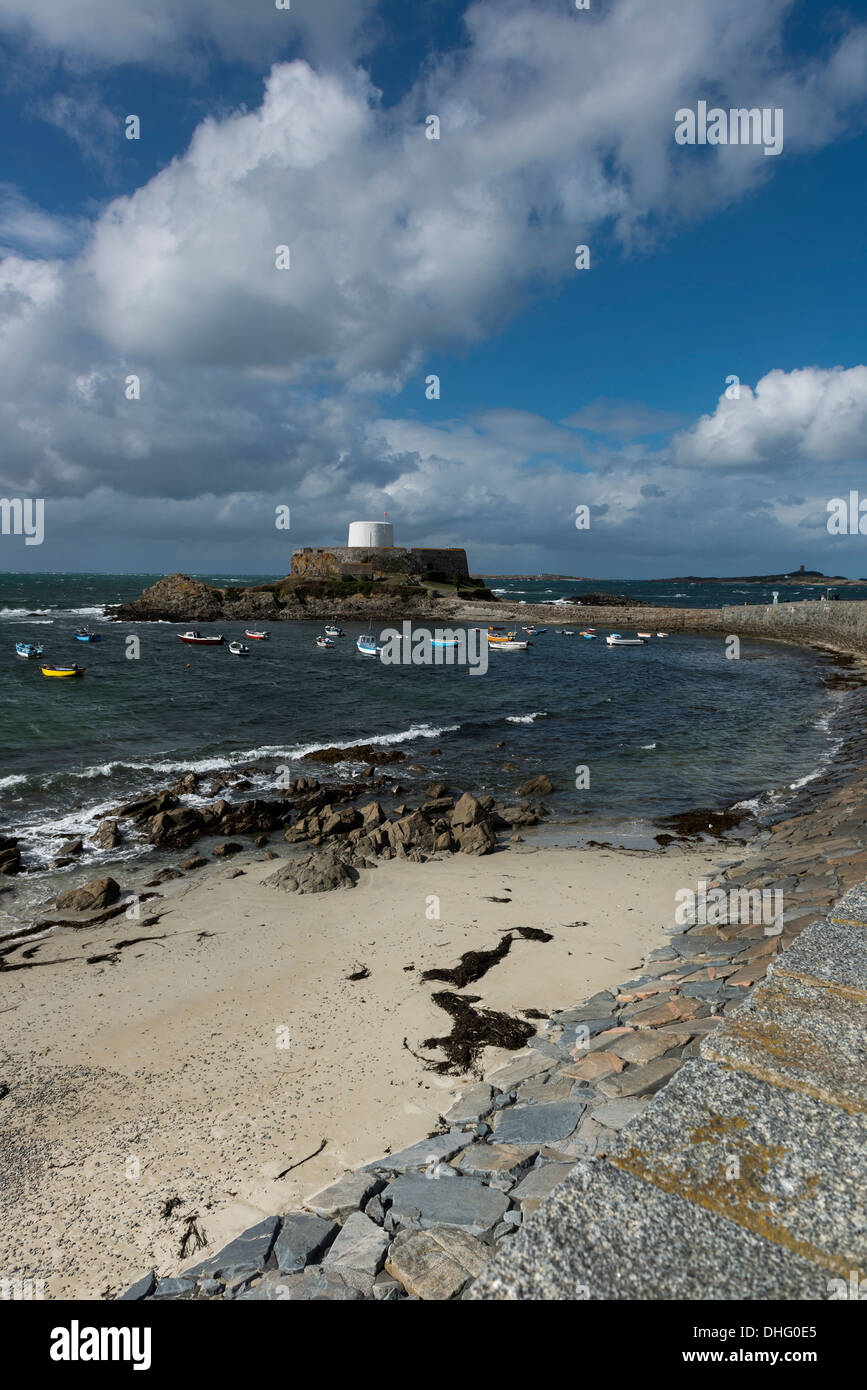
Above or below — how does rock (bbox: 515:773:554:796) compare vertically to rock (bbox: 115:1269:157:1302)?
above

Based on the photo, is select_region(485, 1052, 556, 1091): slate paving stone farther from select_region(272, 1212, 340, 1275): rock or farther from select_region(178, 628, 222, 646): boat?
select_region(178, 628, 222, 646): boat

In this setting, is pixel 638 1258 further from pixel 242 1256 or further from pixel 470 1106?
pixel 470 1106

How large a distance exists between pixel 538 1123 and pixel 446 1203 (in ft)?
3.80

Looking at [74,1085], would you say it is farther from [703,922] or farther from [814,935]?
[703,922]

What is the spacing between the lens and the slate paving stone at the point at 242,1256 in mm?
4820

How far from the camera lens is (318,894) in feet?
44.5

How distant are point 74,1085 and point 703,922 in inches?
360

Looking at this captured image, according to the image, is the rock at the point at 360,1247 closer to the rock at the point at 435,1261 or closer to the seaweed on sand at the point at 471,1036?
the rock at the point at 435,1261

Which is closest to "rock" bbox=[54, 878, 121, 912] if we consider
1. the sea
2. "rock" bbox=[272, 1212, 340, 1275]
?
the sea

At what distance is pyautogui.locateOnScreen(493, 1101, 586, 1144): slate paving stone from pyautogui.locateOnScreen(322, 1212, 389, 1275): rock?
1.32 meters

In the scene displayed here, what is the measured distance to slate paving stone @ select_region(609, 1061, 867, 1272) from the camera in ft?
7.50

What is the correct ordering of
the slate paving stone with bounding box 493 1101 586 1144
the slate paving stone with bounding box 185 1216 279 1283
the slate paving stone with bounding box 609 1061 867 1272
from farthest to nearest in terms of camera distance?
the slate paving stone with bounding box 493 1101 586 1144, the slate paving stone with bounding box 185 1216 279 1283, the slate paving stone with bounding box 609 1061 867 1272

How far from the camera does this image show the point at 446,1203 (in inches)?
193
